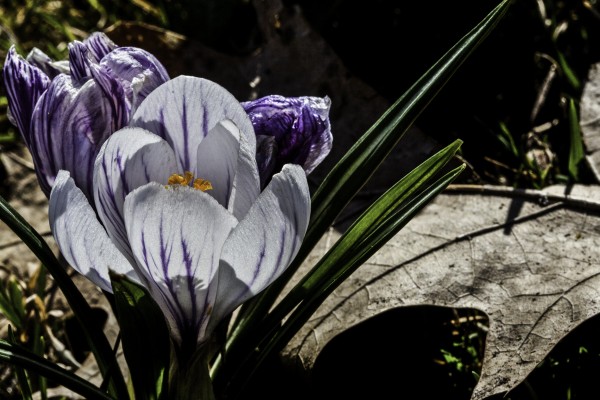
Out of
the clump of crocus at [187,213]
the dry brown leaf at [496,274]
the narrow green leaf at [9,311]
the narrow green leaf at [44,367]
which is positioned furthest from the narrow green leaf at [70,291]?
the narrow green leaf at [9,311]

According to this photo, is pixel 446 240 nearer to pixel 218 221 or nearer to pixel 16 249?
pixel 218 221

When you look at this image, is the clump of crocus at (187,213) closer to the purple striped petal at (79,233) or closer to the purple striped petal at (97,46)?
the purple striped petal at (79,233)

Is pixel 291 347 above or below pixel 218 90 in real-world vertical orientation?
below

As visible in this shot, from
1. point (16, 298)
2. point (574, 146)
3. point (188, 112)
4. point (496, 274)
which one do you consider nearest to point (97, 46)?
point (188, 112)

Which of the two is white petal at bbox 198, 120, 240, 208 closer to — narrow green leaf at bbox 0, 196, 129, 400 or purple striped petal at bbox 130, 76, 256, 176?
purple striped petal at bbox 130, 76, 256, 176

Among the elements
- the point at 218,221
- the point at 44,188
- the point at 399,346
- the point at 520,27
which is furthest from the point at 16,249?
the point at 520,27

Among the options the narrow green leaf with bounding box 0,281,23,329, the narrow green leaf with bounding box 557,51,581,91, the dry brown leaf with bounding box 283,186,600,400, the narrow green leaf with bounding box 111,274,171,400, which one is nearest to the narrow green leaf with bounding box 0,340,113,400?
the narrow green leaf with bounding box 111,274,171,400

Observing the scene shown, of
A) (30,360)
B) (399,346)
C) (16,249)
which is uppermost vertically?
(30,360)
